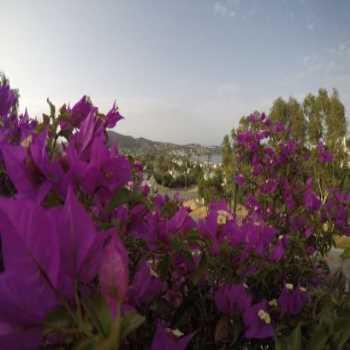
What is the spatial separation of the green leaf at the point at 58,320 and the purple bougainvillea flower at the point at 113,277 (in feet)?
0.13

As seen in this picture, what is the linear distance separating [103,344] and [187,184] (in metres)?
13.6

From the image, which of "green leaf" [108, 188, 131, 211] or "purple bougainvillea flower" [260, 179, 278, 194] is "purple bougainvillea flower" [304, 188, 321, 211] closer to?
"purple bougainvillea flower" [260, 179, 278, 194]

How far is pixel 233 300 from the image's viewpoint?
658mm

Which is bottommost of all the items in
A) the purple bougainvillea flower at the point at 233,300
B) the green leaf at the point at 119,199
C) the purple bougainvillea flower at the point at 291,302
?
the purple bougainvillea flower at the point at 291,302

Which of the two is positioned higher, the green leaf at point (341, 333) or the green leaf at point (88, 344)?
the green leaf at point (88, 344)

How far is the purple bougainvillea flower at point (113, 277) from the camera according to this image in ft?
0.76

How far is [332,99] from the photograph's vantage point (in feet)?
59.9

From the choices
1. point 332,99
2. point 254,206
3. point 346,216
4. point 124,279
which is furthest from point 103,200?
point 332,99

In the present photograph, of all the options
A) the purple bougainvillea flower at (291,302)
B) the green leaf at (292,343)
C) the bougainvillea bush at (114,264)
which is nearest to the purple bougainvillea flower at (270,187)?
the bougainvillea bush at (114,264)

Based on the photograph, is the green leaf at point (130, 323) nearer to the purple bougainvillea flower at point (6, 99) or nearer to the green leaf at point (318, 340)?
the green leaf at point (318, 340)

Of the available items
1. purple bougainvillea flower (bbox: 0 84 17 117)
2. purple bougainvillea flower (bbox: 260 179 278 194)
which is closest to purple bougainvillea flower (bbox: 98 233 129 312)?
purple bougainvillea flower (bbox: 0 84 17 117)

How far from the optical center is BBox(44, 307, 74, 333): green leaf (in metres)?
0.25

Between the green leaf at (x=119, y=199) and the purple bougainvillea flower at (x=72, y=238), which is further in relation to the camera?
the green leaf at (x=119, y=199)

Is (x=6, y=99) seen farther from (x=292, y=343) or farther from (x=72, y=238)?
(x=292, y=343)
